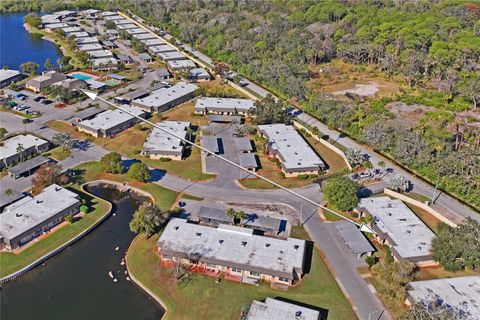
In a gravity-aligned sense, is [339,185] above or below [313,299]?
above

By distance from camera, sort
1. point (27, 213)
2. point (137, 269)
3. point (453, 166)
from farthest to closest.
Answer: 1. point (453, 166)
2. point (27, 213)
3. point (137, 269)

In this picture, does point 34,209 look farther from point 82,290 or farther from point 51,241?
point 82,290

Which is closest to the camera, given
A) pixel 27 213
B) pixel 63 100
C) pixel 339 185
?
pixel 27 213

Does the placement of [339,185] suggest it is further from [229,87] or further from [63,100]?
[63,100]

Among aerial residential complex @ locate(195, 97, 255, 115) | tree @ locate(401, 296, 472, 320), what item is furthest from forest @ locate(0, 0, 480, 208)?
tree @ locate(401, 296, 472, 320)

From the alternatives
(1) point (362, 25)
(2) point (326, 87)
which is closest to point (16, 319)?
(2) point (326, 87)

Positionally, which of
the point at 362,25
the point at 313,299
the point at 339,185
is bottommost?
the point at 313,299

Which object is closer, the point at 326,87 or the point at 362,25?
the point at 326,87
